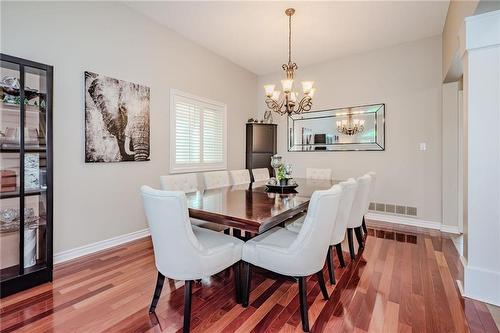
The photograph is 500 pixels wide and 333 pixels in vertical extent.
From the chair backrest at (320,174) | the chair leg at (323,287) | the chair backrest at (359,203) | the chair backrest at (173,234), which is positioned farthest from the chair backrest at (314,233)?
the chair backrest at (320,174)

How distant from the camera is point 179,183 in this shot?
111 inches

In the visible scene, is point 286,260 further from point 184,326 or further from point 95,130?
point 95,130

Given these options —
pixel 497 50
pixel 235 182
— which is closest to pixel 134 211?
pixel 235 182

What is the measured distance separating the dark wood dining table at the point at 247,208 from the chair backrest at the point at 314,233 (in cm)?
21

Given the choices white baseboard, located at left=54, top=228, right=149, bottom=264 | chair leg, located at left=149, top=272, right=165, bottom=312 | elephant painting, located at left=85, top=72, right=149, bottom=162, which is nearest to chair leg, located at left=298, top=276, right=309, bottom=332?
chair leg, located at left=149, top=272, right=165, bottom=312

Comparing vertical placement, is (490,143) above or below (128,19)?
below

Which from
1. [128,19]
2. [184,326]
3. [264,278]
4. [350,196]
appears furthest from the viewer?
[128,19]

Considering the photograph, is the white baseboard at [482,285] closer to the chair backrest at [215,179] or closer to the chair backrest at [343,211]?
the chair backrest at [343,211]

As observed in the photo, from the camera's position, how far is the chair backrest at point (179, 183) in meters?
2.67

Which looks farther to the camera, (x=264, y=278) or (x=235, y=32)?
(x=235, y=32)

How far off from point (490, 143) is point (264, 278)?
2.20m

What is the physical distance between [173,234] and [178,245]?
0.26 feet

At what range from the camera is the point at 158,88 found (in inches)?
140

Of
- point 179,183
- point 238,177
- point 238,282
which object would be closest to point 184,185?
point 179,183
